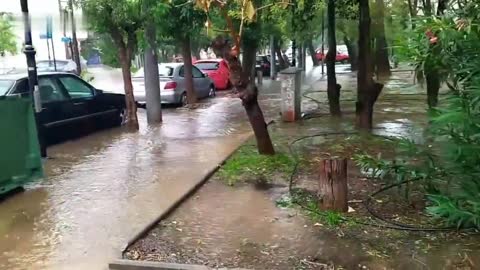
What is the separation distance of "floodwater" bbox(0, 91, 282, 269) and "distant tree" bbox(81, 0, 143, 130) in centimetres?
102

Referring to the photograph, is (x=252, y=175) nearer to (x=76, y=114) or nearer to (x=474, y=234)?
(x=474, y=234)

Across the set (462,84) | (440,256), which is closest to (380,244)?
(440,256)

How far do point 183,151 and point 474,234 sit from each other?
5463 mm

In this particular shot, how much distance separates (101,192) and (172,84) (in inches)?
398

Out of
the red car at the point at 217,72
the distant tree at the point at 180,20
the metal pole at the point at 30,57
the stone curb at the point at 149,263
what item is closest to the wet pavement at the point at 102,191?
the stone curb at the point at 149,263

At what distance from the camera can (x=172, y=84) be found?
16828mm

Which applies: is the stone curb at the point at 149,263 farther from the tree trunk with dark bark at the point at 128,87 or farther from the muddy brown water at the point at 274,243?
the tree trunk with dark bark at the point at 128,87

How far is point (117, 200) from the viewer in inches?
259

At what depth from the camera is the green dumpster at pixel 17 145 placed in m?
6.66

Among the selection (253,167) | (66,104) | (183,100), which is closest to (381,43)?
(183,100)

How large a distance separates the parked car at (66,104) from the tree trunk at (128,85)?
551 millimetres

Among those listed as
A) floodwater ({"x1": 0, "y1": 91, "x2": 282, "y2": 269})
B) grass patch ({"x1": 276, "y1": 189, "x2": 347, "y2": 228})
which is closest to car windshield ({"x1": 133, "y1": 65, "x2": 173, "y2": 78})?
floodwater ({"x1": 0, "y1": 91, "x2": 282, "y2": 269})

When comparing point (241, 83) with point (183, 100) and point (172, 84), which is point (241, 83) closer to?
point (172, 84)

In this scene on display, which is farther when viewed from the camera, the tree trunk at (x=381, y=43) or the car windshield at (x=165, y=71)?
the tree trunk at (x=381, y=43)
